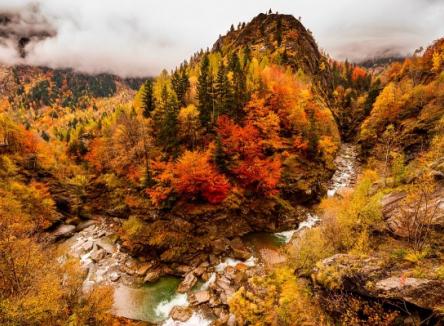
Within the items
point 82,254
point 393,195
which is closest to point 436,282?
point 393,195

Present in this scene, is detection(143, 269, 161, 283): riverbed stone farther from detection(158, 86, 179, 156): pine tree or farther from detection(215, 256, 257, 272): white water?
detection(158, 86, 179, 156): pine tree

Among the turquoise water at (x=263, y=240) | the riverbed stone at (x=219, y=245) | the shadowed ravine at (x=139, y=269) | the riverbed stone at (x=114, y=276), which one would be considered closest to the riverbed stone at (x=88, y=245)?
the shadowed ravine at (x=139, y=269)

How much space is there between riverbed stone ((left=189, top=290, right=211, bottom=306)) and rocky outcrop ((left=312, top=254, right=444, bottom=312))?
53.0 feet

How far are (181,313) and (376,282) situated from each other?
21.9 m

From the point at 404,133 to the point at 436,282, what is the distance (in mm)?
52746

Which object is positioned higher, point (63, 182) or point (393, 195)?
point (393, 195)

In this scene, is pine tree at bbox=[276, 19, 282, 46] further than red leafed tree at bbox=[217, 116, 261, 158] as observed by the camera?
Yes

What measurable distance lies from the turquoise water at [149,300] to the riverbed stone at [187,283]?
71 centimetres

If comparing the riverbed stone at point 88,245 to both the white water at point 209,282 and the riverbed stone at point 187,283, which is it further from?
the white water at point 209,282

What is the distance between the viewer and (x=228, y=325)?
1005 inches

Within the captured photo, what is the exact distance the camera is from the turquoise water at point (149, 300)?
2911 centimetres

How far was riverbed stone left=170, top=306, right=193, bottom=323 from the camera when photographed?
27984 millimetres

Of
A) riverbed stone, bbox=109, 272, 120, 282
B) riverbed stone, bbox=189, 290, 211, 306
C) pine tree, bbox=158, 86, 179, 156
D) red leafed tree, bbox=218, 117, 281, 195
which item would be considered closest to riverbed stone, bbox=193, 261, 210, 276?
riverbed stone, bbox=189, 290, 211, 306

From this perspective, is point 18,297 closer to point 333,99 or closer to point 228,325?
point 228,325
